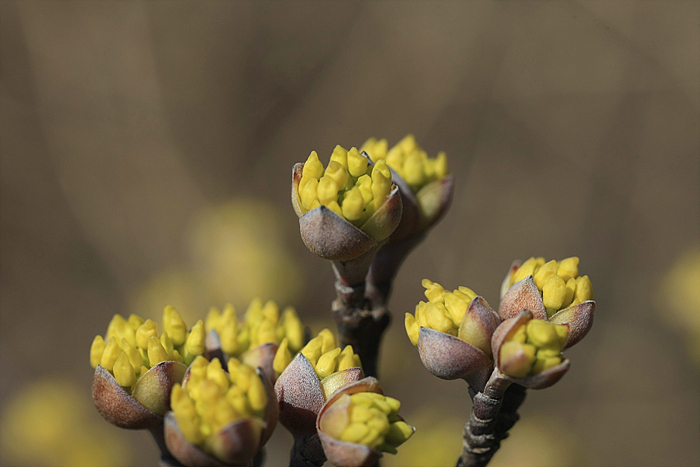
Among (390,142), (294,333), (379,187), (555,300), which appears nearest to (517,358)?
(555,300)

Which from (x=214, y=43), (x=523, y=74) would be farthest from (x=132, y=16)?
(x=523, y=74)

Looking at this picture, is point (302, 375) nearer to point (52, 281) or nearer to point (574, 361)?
point (574, 361)

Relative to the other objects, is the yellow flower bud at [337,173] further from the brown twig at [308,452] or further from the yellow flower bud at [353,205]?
the brown twig at [308,452]

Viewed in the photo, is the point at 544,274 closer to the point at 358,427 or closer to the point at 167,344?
the point at 358,427

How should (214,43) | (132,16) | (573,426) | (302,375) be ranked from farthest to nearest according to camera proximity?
(214,43) → (132,16) → (573,426) → (302,375)

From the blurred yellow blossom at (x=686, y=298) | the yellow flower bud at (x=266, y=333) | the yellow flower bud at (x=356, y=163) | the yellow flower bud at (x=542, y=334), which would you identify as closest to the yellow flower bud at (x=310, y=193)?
the yellow flower bud at (x=356, y=163)
